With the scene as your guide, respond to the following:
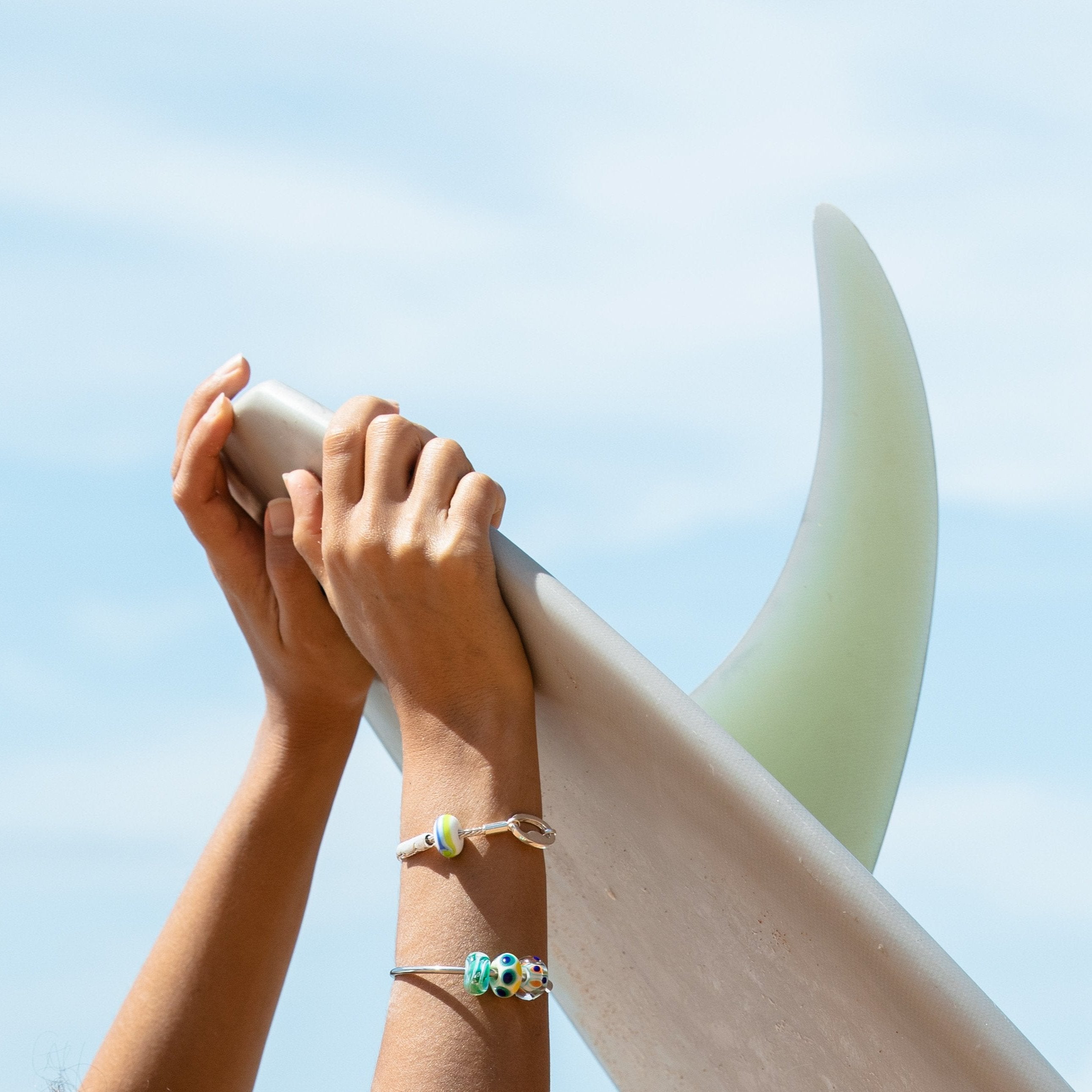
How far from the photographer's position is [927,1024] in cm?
85

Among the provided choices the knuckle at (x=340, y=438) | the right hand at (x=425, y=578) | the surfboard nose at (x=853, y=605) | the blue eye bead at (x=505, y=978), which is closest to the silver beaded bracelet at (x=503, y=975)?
the blue eye bead at (x=505, y=978)

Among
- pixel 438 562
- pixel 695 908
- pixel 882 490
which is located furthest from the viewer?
pixel 882 490

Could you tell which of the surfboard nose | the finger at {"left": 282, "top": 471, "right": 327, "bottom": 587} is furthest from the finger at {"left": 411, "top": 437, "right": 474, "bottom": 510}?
the surfboard nose

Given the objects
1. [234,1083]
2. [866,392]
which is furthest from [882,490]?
[234,1083]

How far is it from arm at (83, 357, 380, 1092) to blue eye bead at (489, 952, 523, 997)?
1.82ft

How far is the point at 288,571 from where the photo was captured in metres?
1.31

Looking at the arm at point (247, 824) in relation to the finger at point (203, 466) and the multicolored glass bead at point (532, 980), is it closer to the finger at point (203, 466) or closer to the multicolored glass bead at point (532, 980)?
the finger at point (203, 466)

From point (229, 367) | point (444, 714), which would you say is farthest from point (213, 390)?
point (444, 714)

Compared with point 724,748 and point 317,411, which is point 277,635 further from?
point 724,748

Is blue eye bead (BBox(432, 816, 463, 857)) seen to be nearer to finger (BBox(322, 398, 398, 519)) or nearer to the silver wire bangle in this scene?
the silver wire bangle

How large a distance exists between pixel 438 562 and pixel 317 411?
0.27 meters

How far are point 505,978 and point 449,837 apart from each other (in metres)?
0.11

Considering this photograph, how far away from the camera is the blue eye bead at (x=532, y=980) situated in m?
0.88

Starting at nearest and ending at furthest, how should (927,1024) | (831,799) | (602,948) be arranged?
(927,1024) < (602,948) < (831,799)
